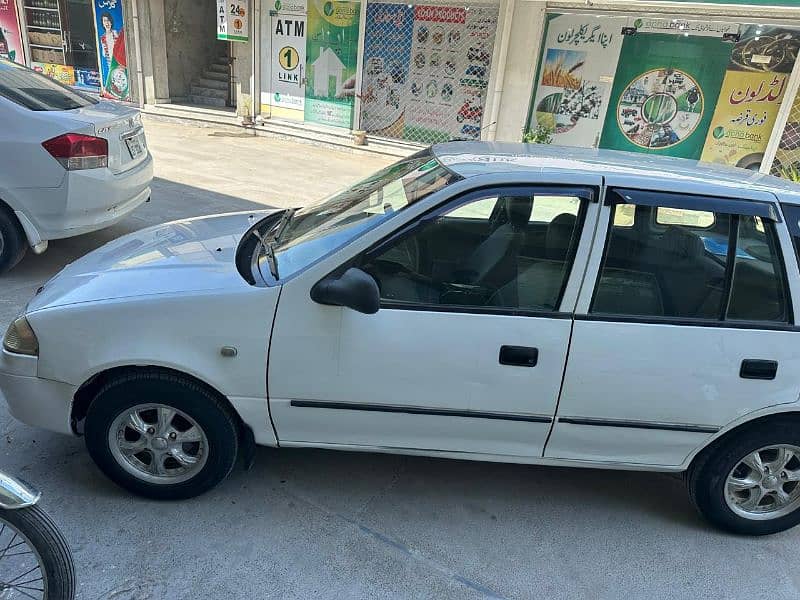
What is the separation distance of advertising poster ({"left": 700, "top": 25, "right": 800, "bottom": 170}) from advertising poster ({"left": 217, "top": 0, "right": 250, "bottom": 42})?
30.5ft

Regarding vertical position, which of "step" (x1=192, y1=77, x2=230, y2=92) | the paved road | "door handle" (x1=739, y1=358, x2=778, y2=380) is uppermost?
"door handle" (x1=739, y1=358, x2=778, y2=380)

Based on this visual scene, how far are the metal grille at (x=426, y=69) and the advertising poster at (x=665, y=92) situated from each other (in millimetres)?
2392

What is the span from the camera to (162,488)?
2.67 meters

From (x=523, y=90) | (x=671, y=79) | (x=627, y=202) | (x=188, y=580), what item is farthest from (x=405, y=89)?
(x=188, y=580)

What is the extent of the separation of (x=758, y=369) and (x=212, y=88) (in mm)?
15512

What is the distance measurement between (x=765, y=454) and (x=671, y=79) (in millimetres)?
8536

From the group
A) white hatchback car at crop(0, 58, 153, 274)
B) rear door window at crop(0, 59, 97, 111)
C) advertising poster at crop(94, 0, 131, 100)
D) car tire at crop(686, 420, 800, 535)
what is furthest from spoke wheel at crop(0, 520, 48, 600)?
advertising poster at crop(94, 0, 131, 100)

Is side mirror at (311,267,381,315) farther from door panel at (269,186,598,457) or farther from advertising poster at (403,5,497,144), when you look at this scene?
advertising poster at (403,5,497,144)

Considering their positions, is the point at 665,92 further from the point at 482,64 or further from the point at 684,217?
the point at 684,217

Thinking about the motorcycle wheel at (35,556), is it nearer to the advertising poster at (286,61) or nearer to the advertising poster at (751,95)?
the advertising poster at (751,95)

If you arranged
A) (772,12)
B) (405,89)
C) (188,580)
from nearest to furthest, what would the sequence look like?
1. (188,580)
2. (772,12)
3. (405,89)

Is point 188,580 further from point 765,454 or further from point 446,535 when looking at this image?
point 765,454

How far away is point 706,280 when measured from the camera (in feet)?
8.38

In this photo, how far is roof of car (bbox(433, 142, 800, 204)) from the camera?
8.43 feet
